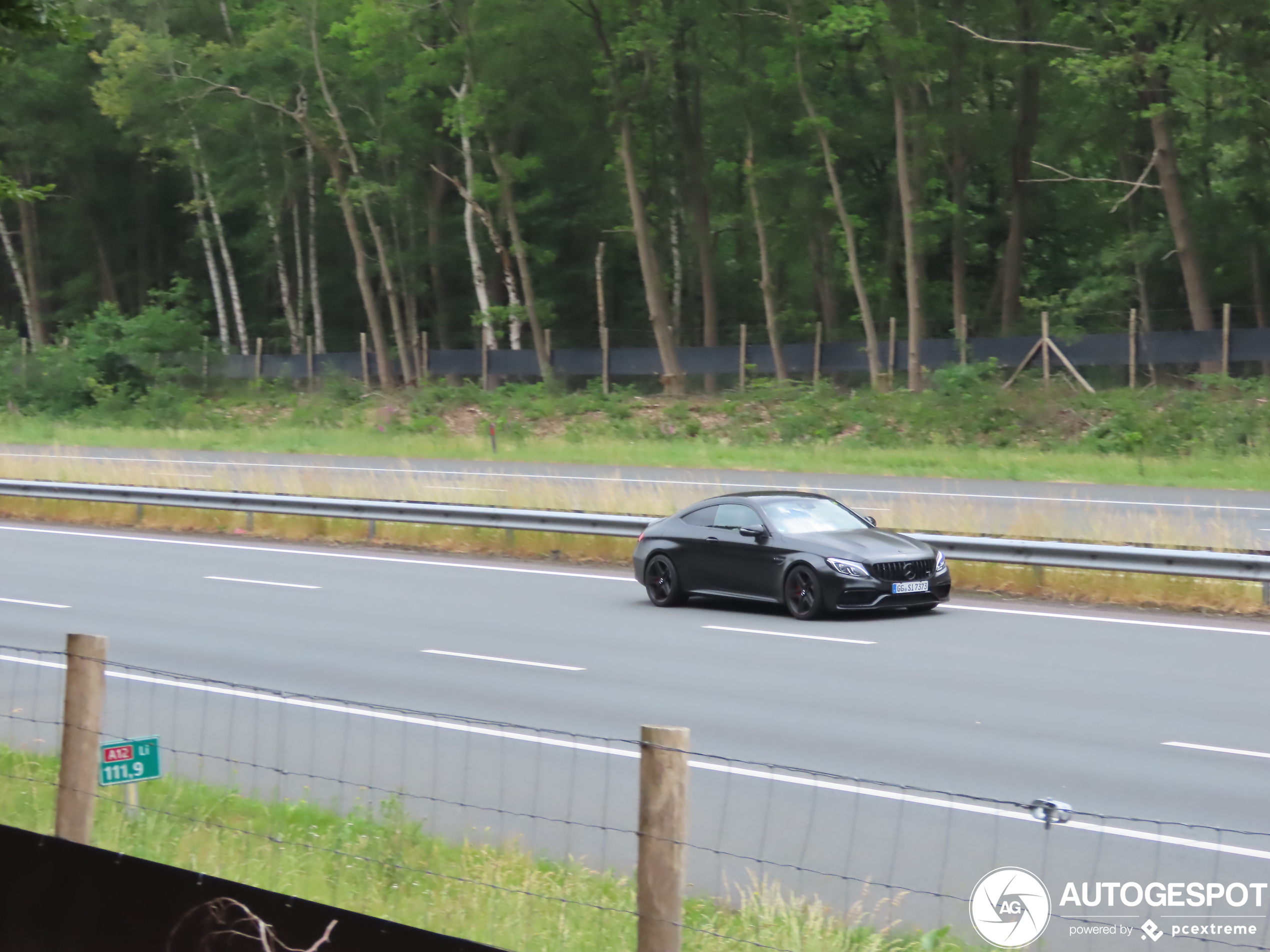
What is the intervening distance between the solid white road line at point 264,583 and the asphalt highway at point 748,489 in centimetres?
584

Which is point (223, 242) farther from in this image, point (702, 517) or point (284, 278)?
point (702, 517)

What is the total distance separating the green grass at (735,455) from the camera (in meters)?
30.9

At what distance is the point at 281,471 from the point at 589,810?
28403 mm

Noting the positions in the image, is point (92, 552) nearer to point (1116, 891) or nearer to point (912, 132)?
point (1116, 891)

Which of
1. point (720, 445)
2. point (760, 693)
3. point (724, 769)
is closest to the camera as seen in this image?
point (724, 769)

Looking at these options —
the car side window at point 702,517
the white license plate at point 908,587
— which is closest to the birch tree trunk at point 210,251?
the car side window at point 702,517

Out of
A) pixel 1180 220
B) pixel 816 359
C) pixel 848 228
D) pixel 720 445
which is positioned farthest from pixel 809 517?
pixel 848 228

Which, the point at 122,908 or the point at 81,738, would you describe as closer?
the point at 122,908

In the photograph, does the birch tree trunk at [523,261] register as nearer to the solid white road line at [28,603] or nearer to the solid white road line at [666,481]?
the solid white road line at [666,481]

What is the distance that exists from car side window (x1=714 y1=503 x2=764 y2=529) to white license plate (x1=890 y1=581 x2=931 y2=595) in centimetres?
160

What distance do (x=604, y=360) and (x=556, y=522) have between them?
97.3 ft

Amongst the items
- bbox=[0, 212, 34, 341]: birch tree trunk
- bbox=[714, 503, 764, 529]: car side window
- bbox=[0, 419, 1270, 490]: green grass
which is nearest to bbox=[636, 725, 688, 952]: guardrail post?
bbox=[714, 503, 764, 529]: car side window

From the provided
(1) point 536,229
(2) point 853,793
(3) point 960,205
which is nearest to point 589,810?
(2) point 853,793

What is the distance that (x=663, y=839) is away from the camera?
4.38 metres
